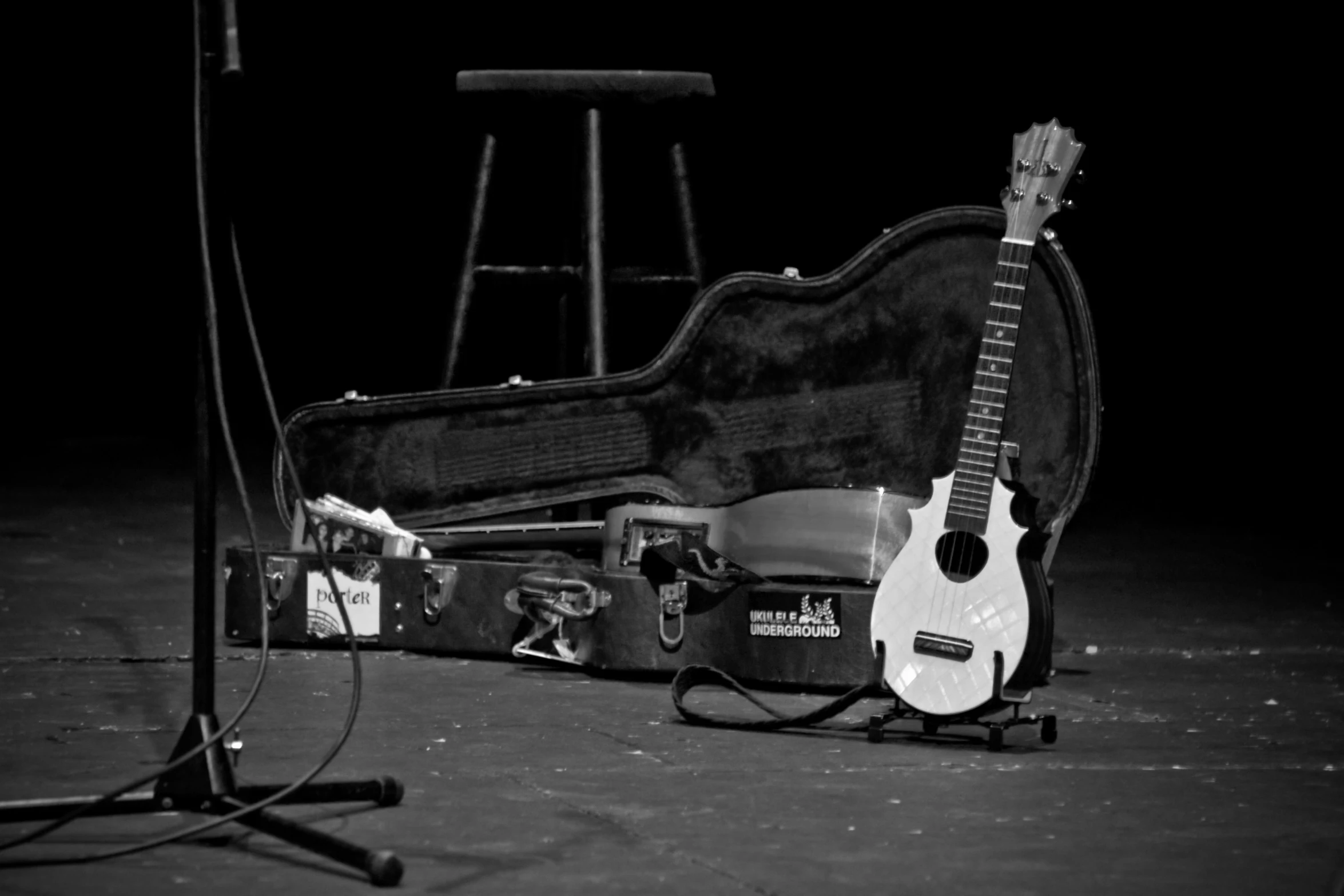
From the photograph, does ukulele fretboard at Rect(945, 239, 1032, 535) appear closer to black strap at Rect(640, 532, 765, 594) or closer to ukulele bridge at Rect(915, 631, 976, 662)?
ukulele bridge at Rect(915, 631, 976, 662)

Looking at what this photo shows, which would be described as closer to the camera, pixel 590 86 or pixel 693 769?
pixel 693 769

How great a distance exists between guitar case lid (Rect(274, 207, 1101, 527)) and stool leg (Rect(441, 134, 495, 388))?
1.76ft

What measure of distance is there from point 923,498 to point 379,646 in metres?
1.16

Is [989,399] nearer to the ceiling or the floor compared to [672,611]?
nearer to the ceiling

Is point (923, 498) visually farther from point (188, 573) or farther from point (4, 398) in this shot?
point (4, 398)

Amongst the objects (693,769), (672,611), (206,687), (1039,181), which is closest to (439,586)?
(672,611)

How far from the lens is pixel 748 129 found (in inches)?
306

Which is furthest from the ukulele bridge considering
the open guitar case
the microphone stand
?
the microphone stand

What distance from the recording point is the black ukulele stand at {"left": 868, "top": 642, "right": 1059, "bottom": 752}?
2.95m

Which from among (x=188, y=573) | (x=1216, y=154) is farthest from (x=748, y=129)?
(x=188, y=573)

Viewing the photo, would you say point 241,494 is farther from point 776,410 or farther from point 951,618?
point 776,410

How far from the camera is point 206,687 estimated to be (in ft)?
7.41

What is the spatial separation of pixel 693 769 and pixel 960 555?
0.61m

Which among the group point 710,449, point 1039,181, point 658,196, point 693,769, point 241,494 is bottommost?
point 693,769
